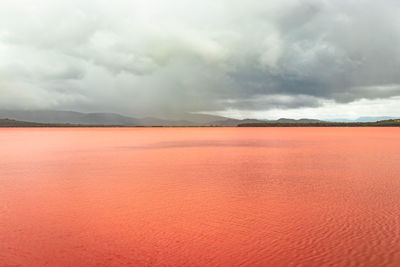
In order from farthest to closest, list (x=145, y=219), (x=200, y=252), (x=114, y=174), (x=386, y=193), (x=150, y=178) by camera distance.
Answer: (x=114, y=174), (x=150, y=178), (x=386, y=193), (x=145, y=219), (x=200, y=252)

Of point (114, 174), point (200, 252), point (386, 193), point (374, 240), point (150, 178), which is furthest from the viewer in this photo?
point (114, 174)

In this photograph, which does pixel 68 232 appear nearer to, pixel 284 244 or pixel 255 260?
pixel 255 260

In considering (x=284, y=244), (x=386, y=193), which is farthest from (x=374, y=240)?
(x=386, y=193)

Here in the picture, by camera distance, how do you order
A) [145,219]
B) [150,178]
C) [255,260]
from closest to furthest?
1. [255,260]
2. [145,219]
3. [150,178]

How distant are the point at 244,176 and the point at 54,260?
12.1 m

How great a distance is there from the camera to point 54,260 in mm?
6992

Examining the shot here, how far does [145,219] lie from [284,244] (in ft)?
14.7

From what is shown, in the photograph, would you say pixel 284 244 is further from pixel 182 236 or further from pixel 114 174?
pixel 114 174

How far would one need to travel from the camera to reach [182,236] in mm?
8383

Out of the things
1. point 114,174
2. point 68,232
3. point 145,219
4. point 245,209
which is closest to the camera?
point 68,232

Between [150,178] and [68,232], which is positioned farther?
[150,178]

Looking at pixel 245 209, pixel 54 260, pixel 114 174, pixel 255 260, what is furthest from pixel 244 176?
pixel 54 260

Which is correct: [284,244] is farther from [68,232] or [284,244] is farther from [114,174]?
[114,174]

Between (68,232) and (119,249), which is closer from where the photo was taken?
(119,249)
